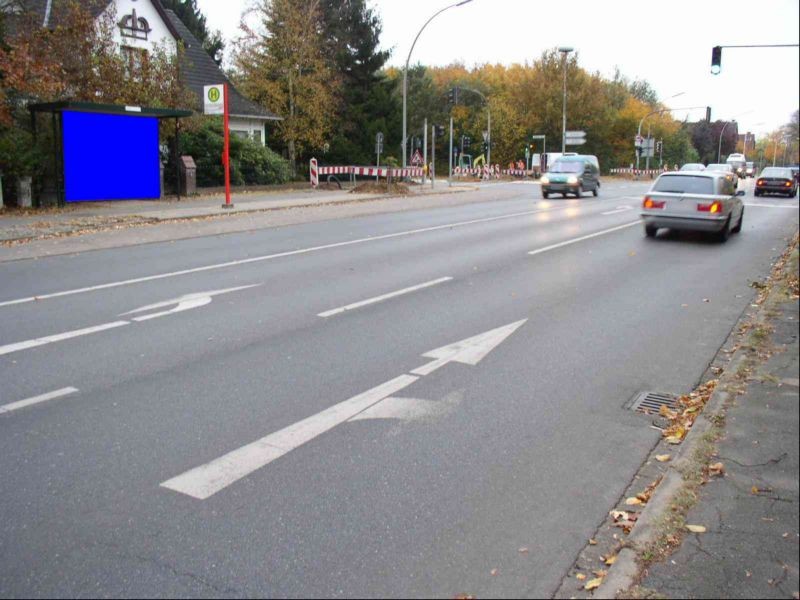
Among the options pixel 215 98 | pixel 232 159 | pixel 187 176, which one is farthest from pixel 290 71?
pixel 215 98

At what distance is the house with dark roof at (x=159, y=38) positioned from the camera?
91.8 feet

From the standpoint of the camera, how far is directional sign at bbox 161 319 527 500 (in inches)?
166

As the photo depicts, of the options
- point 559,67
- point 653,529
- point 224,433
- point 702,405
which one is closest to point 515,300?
point 702,405

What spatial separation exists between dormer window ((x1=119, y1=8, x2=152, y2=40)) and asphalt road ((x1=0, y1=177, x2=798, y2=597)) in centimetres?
2489

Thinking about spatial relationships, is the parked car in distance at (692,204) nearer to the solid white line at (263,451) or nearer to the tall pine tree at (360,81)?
the solid white line at (263,451)

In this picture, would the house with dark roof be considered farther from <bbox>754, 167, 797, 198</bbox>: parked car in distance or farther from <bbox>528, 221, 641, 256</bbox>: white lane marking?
<bbox>754, 167, 797, 198</bbox>: parked car in distance

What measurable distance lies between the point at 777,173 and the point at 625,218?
16303 millimetres

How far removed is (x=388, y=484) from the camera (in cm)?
423

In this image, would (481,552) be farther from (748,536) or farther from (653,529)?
(748,536)

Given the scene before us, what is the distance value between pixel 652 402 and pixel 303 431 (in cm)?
267

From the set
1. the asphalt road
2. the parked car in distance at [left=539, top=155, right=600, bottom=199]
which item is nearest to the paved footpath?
the asphalt road

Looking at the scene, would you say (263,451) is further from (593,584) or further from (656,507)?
(656,507)

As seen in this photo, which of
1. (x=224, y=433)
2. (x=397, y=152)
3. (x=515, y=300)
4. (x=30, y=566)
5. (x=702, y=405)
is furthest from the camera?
(x=397, y=152)

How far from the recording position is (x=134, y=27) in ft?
109
